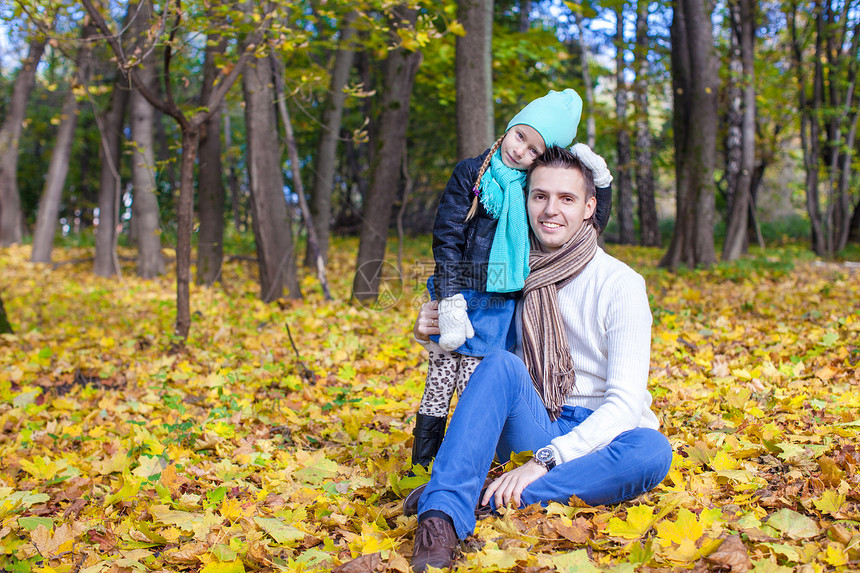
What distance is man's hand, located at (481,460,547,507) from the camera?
217 cm

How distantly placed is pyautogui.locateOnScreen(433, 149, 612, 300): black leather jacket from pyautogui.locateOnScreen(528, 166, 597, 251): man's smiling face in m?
0.13

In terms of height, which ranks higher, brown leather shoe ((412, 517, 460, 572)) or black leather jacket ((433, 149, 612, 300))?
black leather jacket ((433, 149, 612, 300))

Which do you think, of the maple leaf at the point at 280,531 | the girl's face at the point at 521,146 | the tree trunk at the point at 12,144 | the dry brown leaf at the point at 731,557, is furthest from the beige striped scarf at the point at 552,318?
the tree trunk at the point at 12,144

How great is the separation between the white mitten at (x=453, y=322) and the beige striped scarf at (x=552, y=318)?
0.83 ft

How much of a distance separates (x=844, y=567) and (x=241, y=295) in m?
7.19

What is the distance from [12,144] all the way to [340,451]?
13040 mm

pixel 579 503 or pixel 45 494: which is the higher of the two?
pixel 579 503

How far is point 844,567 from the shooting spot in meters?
1.74

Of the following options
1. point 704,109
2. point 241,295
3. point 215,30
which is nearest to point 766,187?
point 704,109

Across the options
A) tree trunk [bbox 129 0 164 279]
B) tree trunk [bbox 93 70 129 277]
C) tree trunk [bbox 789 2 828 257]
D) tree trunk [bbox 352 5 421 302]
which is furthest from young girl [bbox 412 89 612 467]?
tree trunk [bbox 789 2 828 257]

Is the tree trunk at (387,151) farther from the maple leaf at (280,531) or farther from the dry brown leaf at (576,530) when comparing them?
the dry brown leaf at (576,530)

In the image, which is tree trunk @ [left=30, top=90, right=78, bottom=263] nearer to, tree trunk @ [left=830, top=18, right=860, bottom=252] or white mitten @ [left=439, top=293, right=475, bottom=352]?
white mitten @ [left=439, top=293, right=475, bottom=352]

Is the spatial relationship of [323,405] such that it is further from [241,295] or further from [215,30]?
[241,295]

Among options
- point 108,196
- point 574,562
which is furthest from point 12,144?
point 574,562
